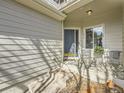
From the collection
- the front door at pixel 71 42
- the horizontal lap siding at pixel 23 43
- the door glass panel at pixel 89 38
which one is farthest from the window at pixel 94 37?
the horizontal lap siding at pixel 23 43

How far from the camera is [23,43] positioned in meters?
4.52

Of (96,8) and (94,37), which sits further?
(94,37)

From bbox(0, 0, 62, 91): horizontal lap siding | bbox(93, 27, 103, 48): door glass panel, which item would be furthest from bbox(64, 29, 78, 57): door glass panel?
bbox(0, 0, 62, 91): horizontal lap siding

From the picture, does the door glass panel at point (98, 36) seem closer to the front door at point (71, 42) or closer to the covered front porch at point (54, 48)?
the covered front porch at point (54, 48)

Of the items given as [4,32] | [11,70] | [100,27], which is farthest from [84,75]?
[100,27]

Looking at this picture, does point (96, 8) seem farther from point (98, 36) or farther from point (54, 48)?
point (54, 48)

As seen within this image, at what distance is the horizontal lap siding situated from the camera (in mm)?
3795

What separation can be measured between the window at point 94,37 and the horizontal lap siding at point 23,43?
9.97ft

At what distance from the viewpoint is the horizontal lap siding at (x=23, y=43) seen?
3795 mm

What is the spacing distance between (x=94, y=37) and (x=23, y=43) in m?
5.02

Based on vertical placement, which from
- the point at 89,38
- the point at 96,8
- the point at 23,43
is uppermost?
the point at 96,8

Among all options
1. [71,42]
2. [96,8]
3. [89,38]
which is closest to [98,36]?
[89,38]

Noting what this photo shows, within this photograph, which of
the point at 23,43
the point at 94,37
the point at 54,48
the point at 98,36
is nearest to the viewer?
the point at 23,43

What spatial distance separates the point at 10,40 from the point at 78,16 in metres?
5.52
